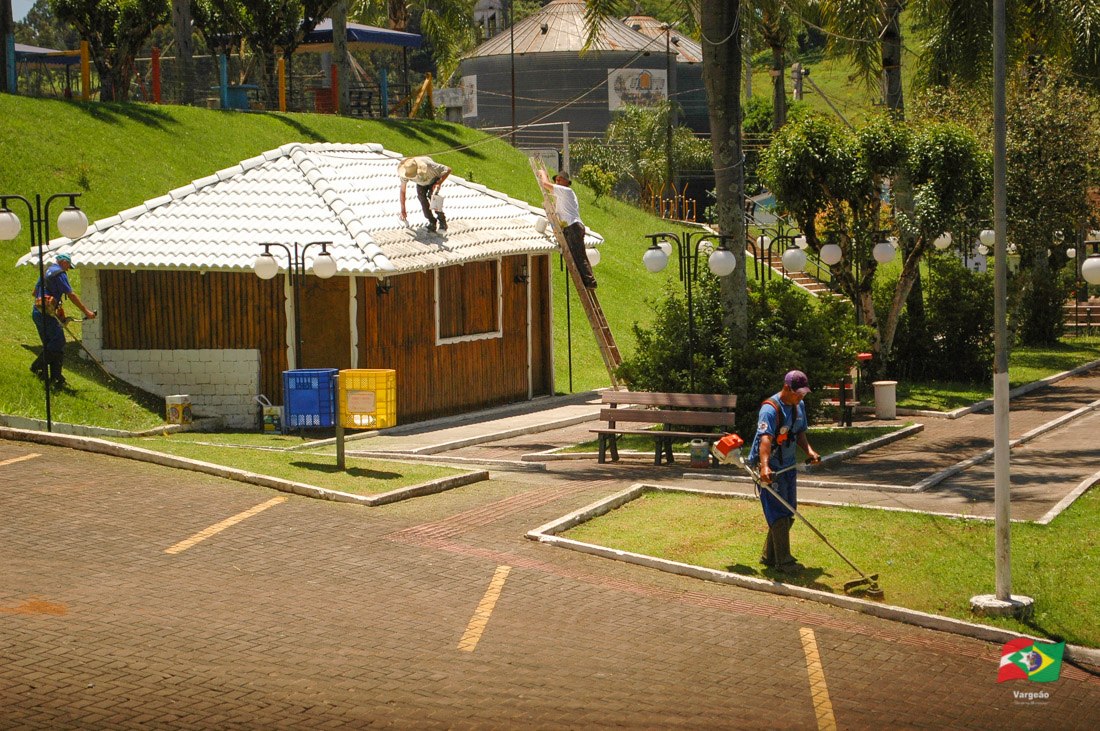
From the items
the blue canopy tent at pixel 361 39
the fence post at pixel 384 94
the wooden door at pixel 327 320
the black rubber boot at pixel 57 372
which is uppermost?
the blue canopy tent at pixel 361 39

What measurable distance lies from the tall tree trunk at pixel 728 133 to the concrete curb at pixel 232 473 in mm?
5054

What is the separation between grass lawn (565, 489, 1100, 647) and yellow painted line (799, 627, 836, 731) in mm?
1334

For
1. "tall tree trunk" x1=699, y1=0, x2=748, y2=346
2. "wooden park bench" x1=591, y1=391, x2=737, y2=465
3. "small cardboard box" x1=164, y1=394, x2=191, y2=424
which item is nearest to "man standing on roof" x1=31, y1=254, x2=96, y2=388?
"small cardboard box" x1=164, y1=394, x2=191, y2=424

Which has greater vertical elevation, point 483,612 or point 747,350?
point 747,350

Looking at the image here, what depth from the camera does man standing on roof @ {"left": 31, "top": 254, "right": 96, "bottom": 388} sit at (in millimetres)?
19906

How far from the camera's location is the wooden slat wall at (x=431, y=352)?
22.2 m

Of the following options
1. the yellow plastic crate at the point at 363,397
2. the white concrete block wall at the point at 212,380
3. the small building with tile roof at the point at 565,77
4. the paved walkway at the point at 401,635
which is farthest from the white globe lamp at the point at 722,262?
the small building with tile roof at the point at 565,77

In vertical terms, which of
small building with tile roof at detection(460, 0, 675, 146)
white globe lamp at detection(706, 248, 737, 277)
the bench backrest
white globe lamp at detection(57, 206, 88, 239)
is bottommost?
the bench backrest

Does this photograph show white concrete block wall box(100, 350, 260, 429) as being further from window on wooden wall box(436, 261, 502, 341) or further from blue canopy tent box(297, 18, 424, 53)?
blue canopy tent box(297, 18, 424, 53)

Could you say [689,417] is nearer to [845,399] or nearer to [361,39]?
[845,399]

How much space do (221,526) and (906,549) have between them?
7005mm

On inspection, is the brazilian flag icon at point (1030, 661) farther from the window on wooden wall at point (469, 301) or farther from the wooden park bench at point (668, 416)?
the window on wooden wall at point (469, 301)

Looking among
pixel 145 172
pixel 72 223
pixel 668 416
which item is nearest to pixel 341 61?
pixel 145 172

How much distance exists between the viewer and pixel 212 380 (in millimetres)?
22109
